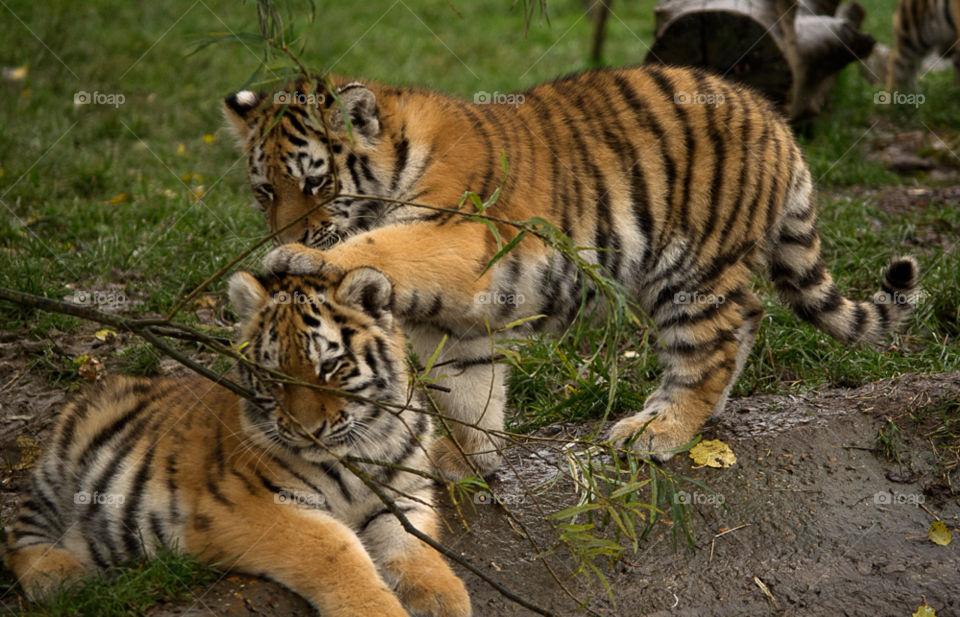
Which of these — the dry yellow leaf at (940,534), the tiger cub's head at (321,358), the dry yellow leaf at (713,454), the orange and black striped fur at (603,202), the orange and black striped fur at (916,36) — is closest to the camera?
the tiger cub's head at (321,358)

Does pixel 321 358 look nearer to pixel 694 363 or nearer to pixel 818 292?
pixel 694 363

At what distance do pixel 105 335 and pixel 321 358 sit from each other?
92.2 inches

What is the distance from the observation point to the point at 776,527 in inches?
133

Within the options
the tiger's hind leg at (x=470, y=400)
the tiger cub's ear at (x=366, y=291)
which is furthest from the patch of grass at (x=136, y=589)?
the tiger's hind leg at (x=470, y=400)

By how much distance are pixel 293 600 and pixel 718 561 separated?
5.16 feet

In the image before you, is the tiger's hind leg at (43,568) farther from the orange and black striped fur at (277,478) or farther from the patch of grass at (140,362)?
the patch of grass at (140,362)

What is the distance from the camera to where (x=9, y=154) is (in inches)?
242

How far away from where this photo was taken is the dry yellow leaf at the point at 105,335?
14.9 ft

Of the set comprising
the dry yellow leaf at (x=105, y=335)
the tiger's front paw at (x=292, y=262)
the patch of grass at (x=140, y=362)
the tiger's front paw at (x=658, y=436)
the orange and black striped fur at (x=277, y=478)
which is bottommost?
the tiger's front paw at (x=658, y=436)

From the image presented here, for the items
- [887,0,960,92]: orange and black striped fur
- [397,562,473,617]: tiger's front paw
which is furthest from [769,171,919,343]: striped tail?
[887,0,960,92]: orange and black striped fur

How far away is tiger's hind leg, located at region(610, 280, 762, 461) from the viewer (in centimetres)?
382

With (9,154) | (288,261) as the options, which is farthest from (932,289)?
(9,154)

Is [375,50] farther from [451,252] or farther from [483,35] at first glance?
[451,252]

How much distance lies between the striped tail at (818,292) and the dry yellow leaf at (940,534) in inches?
36.9
